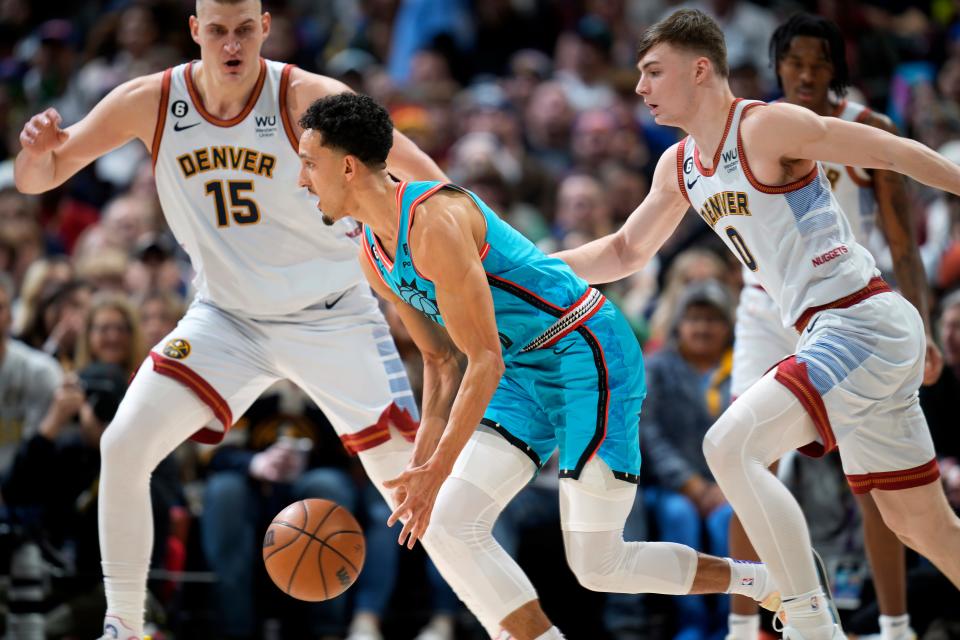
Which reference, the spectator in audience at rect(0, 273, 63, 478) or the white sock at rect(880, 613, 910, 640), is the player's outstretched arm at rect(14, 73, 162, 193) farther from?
the white sock at rect(880, 613, 910, 640)

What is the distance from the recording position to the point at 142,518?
5449mm

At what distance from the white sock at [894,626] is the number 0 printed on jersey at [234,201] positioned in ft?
11.1

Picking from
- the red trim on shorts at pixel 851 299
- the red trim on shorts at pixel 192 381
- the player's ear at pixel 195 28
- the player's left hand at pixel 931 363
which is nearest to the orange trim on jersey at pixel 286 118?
the player's ear at pixel 195 28

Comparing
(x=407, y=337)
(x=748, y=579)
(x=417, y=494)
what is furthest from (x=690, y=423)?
(x=417, y=494)

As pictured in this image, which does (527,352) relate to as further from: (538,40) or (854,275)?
(538,40)

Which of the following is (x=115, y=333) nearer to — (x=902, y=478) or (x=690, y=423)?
(x=690, y=423)

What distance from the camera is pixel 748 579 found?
5340 mm

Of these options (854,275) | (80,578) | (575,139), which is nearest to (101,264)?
(80,578)

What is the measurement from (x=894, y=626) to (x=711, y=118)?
2524mm

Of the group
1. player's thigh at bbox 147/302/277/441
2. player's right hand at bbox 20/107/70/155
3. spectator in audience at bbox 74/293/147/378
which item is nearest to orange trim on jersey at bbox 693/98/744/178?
player's thigh at bbox 147/302/277/441

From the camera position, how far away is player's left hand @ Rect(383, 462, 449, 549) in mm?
4504

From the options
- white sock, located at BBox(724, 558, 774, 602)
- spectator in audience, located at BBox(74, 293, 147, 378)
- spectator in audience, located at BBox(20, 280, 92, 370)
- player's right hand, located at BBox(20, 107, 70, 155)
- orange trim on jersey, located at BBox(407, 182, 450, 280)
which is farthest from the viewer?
spectator in audience, located at BBox(20, 280, 92, 370)

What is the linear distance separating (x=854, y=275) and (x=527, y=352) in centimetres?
131

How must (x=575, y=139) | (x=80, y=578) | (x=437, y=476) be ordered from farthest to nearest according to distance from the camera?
1. (x=575, y=139)
2. (x=80, y=578)
3. (x=437, y=476)
